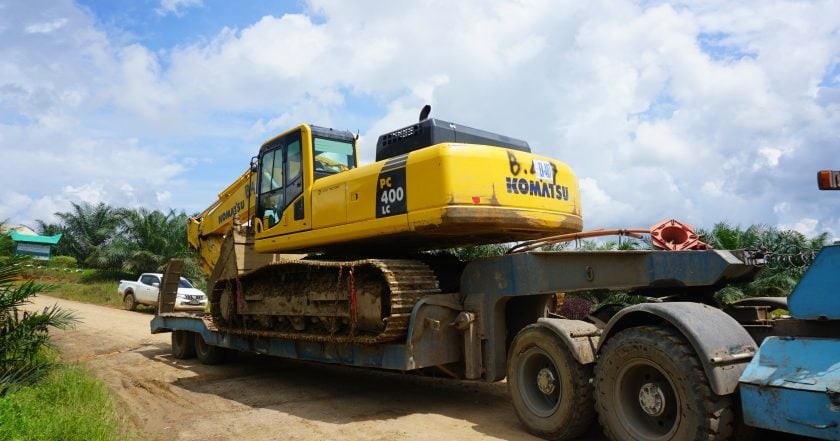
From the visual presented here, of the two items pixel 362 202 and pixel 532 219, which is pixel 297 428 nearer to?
pixel 362 202

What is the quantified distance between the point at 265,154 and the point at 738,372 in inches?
289

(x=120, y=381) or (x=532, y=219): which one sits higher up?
(x=532, y=219)

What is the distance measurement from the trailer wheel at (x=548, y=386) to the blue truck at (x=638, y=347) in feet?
0.04

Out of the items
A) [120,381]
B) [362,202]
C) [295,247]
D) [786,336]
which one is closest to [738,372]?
[786,336]

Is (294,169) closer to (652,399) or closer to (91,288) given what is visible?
(652,399)

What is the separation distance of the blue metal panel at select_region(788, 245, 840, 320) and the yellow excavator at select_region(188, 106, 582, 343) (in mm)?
2945

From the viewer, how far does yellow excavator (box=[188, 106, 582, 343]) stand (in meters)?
6.76

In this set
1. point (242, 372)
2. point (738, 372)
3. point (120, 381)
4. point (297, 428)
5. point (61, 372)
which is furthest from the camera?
point (242, 372)

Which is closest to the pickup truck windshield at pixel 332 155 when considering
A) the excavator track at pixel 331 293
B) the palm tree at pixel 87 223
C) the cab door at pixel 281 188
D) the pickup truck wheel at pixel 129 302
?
the cab door at pixel 281 188

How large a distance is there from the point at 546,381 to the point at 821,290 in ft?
8.12

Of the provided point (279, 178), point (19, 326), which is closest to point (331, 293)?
point (279, 178)

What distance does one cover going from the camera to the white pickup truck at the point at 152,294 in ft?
67.0

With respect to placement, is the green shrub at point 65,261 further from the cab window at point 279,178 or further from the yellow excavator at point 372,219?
the cab window at point 279,178

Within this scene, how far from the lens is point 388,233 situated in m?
7.20
